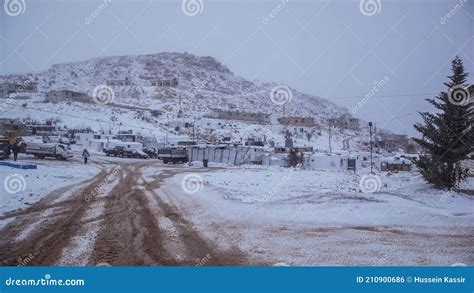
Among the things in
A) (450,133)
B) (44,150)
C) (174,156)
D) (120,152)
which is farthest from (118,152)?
(450,133)

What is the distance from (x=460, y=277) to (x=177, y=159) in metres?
26.1

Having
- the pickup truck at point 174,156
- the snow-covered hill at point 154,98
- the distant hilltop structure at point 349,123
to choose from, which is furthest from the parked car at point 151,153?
the distant hilltop structure at point 349,123

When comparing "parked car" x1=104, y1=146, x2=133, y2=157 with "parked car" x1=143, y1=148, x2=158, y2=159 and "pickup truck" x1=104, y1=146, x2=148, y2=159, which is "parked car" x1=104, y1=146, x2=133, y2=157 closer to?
"pickup truck" x1=104, y1=146, x2=148, y2=159

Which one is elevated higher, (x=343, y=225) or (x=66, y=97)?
(x=66, y=97)

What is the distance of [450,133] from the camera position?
10.8m

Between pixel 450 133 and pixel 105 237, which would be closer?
pixel 105 237

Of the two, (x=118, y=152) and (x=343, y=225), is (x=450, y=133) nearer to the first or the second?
(x=343, y=225)

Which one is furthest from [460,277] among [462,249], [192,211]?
[192,211]

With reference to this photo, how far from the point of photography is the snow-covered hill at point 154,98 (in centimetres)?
3938

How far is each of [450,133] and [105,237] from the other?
10.3 metres

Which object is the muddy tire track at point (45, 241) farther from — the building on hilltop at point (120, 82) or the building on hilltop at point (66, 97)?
the building on hilltop at point (120, 82)

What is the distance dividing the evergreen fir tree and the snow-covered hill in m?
9.63

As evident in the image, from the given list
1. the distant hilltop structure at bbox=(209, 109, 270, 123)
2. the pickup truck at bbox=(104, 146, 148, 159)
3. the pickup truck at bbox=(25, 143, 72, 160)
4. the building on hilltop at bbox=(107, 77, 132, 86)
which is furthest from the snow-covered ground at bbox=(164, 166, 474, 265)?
the building on hilltop at bbox=(107, 77, 132, 86)

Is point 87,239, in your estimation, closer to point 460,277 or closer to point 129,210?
point 129,210
